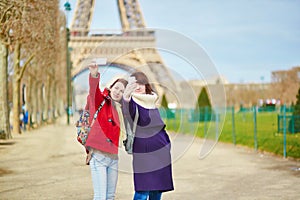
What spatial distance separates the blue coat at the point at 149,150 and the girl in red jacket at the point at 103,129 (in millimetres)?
170

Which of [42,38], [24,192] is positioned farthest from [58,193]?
[42,38]

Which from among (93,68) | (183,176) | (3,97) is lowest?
(183,176)

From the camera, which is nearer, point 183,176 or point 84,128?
point 84,128

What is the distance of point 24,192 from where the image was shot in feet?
26.6

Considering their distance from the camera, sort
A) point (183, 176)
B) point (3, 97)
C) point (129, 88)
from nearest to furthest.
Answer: point (129, 88) < point (183, 176) < point (3, 97)

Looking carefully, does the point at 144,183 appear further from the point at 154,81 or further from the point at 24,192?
the point at 24,192

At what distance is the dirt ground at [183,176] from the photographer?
24.8 feet

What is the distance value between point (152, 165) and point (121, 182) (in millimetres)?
4421

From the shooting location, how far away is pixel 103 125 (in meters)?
4.97

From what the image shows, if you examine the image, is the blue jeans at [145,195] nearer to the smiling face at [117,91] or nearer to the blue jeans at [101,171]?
the blue jeans at [101,171]

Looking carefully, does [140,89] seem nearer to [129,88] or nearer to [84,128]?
[129,88]

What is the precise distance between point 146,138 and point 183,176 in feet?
17.7

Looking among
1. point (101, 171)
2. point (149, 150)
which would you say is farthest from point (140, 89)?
point (101, 171)

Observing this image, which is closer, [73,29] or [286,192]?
[286,192]
